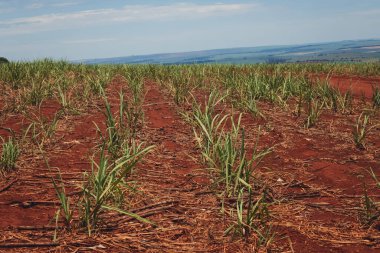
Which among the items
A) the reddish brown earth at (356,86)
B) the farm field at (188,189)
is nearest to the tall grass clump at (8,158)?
the farm field at (188,189)

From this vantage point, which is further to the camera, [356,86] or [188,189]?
[356,86]

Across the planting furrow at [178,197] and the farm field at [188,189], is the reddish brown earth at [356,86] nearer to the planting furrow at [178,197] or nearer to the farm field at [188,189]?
the farm field at [188,189]

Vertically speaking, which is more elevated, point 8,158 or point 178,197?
point 8,158

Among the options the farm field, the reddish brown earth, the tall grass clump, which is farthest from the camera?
the reddish brown earth

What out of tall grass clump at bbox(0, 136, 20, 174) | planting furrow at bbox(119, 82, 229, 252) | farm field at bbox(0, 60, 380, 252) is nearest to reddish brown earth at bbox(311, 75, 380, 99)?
farm field at bbox(0, 60, 380, 252)

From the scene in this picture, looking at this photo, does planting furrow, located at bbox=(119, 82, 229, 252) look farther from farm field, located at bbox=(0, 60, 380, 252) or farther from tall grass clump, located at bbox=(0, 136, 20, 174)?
tall grass clump, located at bbox=(0, 136, 20, 174)

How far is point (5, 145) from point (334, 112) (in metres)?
4.22

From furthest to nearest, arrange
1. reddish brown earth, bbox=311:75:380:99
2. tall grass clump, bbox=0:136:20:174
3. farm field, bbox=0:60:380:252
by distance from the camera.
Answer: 1. reddish brown earth, bbox=311:75:380:99
2. tall grass clump, bbox=0:136:20:174
3. farm field, bbox=0:60:380:252

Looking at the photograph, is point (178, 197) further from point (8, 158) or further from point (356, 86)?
point (356, 86)

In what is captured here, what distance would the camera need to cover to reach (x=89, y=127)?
375 centimetres

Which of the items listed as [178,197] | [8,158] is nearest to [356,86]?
[178,197]

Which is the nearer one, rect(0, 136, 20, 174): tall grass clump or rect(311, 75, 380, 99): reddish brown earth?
rect(0, 136, 20, 174): tall grass clump

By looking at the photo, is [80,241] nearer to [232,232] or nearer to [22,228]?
[22,228]

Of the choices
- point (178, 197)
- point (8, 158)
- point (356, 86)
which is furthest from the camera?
point (356, 86)
